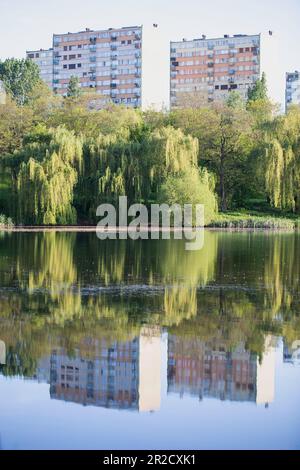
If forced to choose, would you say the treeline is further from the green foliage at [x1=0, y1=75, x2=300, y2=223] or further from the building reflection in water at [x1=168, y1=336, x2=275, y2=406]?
the building reflection in water at [x1=168, y1=336, x2=275, y2=406]

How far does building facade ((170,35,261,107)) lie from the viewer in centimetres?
10881

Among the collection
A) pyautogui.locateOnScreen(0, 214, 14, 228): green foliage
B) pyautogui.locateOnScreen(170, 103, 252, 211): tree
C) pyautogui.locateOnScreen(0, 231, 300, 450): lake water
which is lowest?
pyautogui.locateOnScreen(0, 214, 14, 228): green foliage

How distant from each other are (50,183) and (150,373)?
110 feet

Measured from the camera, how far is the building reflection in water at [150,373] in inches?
320

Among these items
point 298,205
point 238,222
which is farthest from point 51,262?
point 298,205

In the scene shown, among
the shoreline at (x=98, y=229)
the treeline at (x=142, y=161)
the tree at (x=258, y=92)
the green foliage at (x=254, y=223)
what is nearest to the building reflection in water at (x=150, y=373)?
the shoreline at (x=98, y=229)

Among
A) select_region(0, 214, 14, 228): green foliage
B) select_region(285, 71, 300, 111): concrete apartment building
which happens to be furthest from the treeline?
select_region(285, 71, 300, 111): concrete apartment building

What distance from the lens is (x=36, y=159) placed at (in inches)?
1730

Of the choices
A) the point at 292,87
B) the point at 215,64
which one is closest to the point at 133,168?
the point at 215,64

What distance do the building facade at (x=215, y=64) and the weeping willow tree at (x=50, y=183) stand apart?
66028 mm

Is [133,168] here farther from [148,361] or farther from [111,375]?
[111,375]

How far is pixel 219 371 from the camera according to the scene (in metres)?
8.91

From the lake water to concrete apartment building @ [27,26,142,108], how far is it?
91.6m

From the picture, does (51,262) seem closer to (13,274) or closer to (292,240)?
(13,274)
